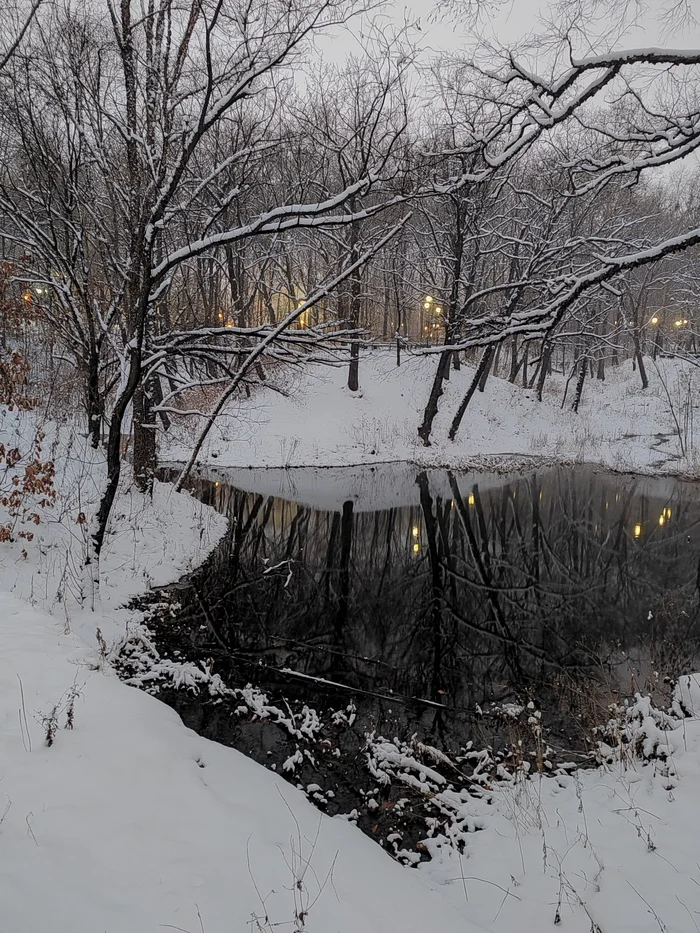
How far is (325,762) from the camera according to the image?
4707 mm

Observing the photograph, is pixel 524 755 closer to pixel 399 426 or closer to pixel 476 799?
pixel 476 799

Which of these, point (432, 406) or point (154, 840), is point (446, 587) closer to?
point (154, 840)

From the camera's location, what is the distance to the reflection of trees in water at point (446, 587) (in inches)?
264

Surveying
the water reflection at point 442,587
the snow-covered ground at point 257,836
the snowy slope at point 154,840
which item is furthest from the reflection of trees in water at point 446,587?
the snowy slope at point 154,840

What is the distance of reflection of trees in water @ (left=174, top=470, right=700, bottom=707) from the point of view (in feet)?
22.0

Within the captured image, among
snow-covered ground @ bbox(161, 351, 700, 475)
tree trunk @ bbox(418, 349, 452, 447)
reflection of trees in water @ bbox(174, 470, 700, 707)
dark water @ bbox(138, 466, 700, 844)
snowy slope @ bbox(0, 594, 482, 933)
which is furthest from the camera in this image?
tree trunk @ bbox(418, 349, 452, 447)

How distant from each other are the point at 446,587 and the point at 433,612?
3.99 feet

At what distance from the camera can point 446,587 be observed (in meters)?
9.36

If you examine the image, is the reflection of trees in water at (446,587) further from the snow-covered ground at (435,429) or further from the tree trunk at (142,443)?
the snow-covered ground at (435,429)

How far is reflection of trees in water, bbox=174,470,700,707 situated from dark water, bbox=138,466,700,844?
1.5 inches

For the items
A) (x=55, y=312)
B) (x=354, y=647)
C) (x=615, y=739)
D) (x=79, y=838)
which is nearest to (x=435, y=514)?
(x=354, y=647)

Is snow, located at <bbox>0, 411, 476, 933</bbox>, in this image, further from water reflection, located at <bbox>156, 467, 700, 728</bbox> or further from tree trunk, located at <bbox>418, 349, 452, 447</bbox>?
tree trunk, located at <bbox>418, 349, 452, 447</bbox>

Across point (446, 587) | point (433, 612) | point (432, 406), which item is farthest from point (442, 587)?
point (432, 406)

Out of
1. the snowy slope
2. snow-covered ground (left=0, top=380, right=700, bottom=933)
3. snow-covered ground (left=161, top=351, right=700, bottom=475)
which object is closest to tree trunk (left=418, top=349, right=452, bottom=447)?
snow-covered ground (left=161, top=351, right=700, bottom=475)
